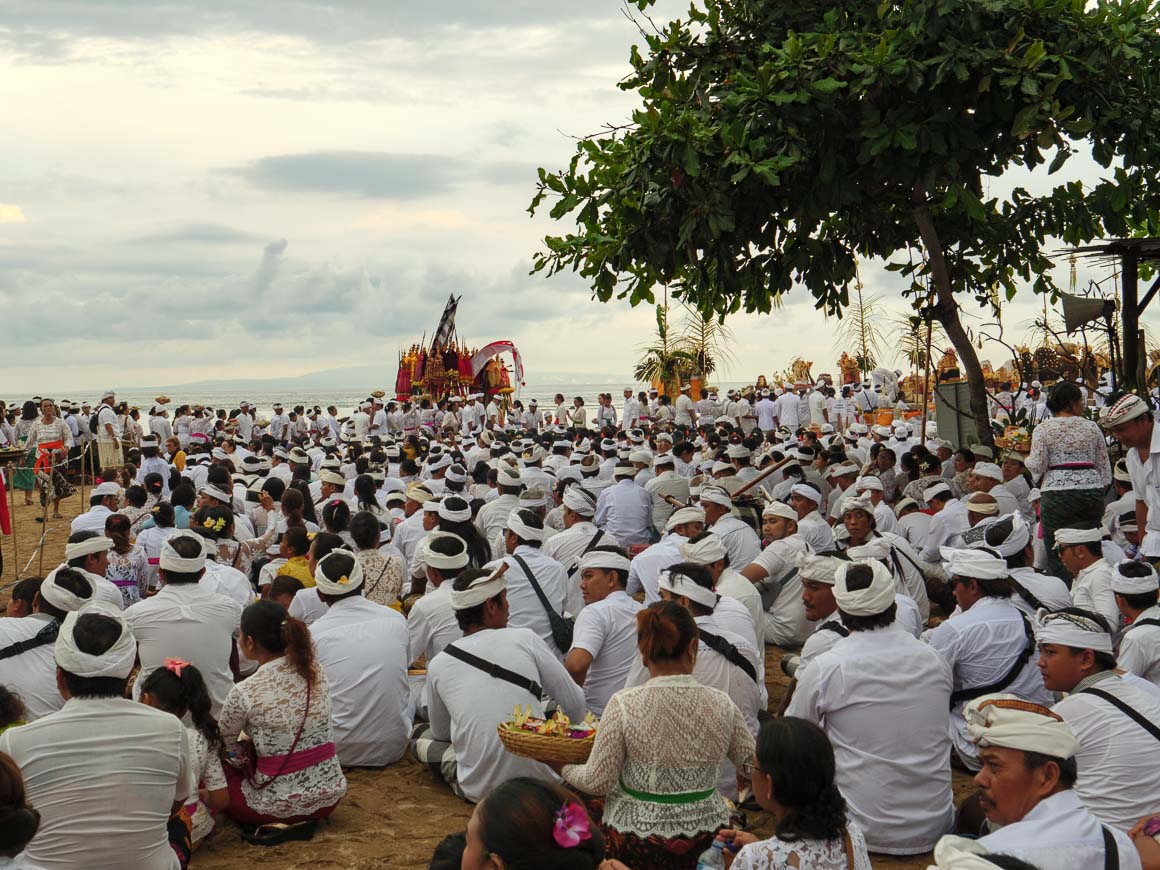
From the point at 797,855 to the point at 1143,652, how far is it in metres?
2.54

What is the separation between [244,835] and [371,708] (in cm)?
103

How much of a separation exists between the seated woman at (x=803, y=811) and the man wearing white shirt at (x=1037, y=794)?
394 mm

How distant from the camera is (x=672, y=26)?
31.4 ft

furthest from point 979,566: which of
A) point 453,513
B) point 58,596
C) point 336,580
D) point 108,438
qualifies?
point 108,438

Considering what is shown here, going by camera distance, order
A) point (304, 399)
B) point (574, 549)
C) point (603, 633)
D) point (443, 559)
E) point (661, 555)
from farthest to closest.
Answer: point (304, 399) → point (574, 549) → point (661, 555) → point (443, 559) → point (603, 633)

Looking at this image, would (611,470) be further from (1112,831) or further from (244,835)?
(1112,831)

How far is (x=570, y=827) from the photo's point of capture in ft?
8.20

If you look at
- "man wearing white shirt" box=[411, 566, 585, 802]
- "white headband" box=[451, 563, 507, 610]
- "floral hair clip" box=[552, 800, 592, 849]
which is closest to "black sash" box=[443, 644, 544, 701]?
"man wearing white shirt" box=[411, 566, 585, 802]

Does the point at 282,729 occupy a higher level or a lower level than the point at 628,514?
lower

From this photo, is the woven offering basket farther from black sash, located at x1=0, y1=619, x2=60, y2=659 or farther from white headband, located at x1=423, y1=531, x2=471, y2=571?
black sash, located at x1=0, y1=619, x2=60, y2=659

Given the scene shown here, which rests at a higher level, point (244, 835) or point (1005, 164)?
point (1005, 164)

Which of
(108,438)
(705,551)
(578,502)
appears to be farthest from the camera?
(108,438)

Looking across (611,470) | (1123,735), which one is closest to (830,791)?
(1123,735)

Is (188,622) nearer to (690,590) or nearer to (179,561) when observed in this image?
(179,561)
